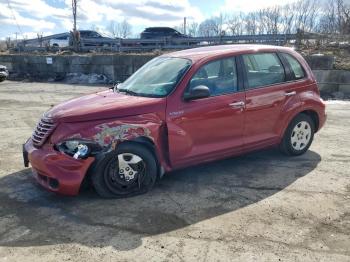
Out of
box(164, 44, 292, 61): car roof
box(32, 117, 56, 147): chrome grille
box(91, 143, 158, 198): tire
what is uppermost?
box(164, 44, 292, 61): car roof

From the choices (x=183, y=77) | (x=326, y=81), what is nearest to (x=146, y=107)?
(x=183, y=77)

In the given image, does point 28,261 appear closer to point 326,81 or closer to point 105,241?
point 105,241

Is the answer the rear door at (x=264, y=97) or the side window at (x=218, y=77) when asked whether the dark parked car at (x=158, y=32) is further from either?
the side window at (x=218, y=77)

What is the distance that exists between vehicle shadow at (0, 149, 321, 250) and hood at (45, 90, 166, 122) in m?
0.96

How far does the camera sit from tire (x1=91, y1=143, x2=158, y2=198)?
4551mm

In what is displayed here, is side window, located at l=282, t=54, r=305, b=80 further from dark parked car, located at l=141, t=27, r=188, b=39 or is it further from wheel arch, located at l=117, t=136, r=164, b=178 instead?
dark parked car, located at l=141, t=27, r=188, b=39

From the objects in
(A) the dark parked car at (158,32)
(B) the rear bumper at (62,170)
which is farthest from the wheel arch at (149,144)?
(A) the dark parked car at (158,32)

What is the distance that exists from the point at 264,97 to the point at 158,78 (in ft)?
4.80

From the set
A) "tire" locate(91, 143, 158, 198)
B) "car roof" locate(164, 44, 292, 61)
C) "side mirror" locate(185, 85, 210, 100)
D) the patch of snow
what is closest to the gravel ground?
"tire" locate(91, 143, 158, 198)

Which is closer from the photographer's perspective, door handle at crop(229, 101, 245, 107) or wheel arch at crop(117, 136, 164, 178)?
wheel arch at crop(117, 136, 164, 178)

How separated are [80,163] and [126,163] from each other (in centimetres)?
52

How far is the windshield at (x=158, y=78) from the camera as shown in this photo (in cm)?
502

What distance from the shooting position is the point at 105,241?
3.76 metres

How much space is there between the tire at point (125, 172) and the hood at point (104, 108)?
385 millimetres
